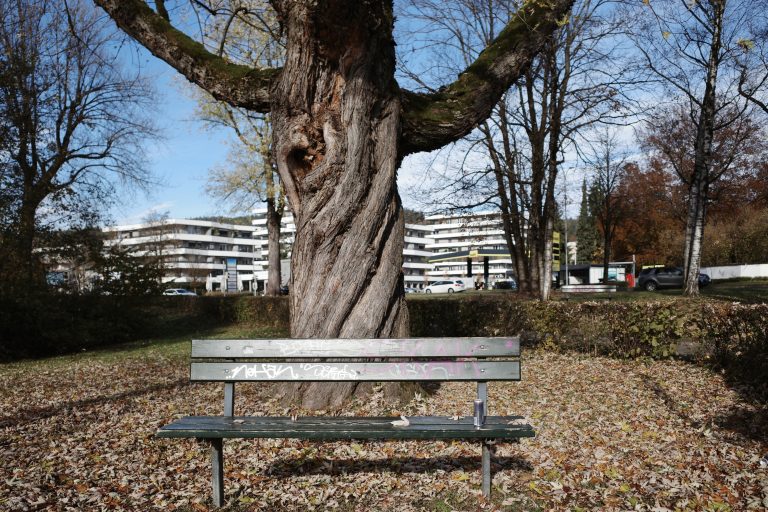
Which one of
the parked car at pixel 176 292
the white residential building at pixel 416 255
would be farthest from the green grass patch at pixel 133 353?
the white residential building at pixel 416 255

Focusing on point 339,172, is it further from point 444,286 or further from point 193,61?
point 444,286

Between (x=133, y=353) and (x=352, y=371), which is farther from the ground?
(x=352, y=371)

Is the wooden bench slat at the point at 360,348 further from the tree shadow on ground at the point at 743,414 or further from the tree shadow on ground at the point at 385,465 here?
the tree shadow on ground at the point at 743,414

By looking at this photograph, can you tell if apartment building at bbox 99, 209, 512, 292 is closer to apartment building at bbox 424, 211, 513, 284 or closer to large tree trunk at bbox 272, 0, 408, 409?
apartment building at bbox 424, 211, 513, 284

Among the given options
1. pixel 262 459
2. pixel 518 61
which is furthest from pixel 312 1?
pixel 262 459

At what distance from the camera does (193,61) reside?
6773 millimetres

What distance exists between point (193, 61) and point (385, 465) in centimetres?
495

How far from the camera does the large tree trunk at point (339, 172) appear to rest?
5.99 metres

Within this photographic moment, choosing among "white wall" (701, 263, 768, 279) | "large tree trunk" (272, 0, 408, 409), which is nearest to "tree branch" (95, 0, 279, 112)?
"large tree trunk" (272, 0, 408, 409)

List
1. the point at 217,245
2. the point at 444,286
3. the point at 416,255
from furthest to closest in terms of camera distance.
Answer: the point at 416,255
the point at 217,245
the point at 444,286

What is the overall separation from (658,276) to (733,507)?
3505cm

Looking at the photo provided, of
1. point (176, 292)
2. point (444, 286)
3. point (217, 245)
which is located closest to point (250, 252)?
point (217, 245)

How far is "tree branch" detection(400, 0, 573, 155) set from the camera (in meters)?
6.65

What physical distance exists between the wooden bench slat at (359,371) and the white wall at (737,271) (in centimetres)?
4399
